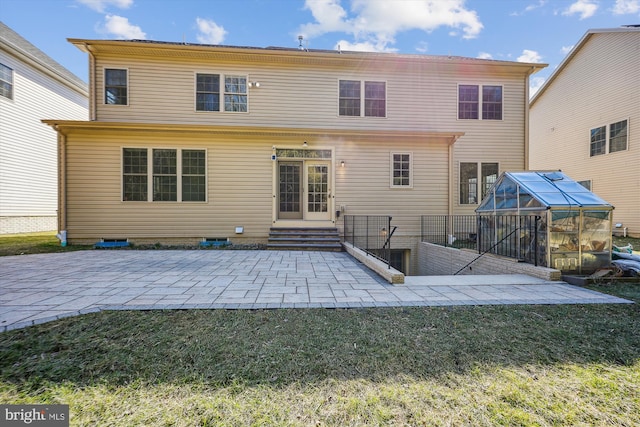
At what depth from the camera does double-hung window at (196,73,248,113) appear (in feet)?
31.6

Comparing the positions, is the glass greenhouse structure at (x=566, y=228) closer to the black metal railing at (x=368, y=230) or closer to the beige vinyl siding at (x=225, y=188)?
the black metal railing at (x=368, y=230)

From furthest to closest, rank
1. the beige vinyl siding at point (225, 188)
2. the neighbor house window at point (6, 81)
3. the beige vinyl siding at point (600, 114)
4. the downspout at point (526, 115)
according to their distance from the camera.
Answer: the neighbor house window at point (6, 81)
the beige vinyl siding at point (600, 114)
the downspout at point (526, 115)
the beige vinyl siding at point (225, 188)

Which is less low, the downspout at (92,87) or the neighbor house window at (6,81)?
the neighbor house window at (6,81)

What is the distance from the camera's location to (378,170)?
9.51 metres

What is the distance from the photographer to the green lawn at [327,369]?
5.64 ft

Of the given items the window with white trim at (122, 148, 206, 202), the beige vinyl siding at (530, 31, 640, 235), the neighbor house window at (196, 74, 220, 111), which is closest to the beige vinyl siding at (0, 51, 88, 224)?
the window with white trim at (122, 148, 206, 202)

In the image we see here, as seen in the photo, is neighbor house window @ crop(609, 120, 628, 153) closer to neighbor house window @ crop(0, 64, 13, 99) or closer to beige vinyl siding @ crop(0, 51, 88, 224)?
beige vinyl siding @ crop(0, 51, 88, 224)

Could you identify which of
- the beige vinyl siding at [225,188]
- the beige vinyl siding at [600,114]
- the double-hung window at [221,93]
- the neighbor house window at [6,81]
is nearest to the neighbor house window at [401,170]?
the beige vinyl siding at [225,188]

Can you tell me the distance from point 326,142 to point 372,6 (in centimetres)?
761

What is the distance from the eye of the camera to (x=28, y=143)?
41.1 feet

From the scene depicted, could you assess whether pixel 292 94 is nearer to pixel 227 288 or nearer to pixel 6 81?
pixel 227 288

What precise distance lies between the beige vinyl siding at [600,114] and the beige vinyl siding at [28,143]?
25.6 metres

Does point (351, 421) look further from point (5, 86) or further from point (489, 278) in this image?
point (5, 86)

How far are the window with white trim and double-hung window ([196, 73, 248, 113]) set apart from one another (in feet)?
6.36
